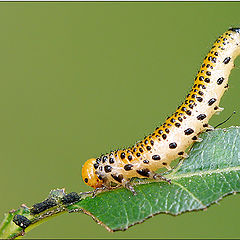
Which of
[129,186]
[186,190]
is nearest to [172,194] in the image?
[186,190]

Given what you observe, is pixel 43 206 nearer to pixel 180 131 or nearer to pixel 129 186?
pixel 129 186

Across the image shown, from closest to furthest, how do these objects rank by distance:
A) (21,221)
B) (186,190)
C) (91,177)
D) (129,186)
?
(21,221), (186,190), (129,186), (91,177)

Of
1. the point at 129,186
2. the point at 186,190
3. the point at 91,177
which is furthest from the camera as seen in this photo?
the point at 91,177

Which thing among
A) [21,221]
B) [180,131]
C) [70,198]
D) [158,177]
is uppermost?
[180,131]

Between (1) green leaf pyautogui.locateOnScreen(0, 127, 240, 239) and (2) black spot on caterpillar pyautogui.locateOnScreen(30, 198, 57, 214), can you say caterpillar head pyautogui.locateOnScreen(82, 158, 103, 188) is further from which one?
(2) black spot on caterpillar pyautogui.locateOnScreen(30, 198, 57, 214)

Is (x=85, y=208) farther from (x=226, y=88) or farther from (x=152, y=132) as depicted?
(x=226, y=88)

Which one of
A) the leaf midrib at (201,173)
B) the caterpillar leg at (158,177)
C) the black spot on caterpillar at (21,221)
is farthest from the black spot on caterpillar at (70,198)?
the leaf midrib at (201,173)

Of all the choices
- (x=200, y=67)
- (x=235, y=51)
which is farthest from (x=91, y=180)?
(x=235, y=51)
